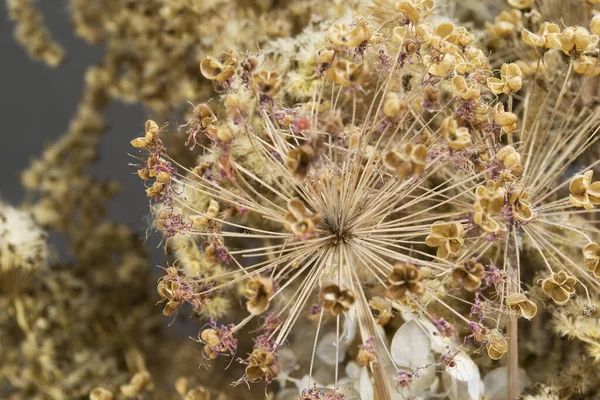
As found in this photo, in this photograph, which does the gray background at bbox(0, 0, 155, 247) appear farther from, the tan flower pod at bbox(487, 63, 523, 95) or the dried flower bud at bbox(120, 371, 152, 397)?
the tan flower pod at bbox(487, 63, 523, 95)

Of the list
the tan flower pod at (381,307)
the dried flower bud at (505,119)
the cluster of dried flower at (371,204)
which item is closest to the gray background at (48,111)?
the cluster of dried flower at (371,204)

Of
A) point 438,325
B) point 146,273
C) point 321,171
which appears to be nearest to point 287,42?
point 321,171

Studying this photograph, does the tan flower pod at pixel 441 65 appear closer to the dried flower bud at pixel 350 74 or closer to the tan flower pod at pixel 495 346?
the dried flower bud at pixel 350 74

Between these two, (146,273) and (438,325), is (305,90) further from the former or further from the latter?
(146,273)

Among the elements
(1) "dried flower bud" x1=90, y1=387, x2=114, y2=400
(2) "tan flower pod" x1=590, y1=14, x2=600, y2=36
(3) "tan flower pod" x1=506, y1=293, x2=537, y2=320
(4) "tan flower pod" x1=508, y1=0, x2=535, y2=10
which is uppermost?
(4) "tan flower pod" x1=508, y1=0, x2=535, y2=10

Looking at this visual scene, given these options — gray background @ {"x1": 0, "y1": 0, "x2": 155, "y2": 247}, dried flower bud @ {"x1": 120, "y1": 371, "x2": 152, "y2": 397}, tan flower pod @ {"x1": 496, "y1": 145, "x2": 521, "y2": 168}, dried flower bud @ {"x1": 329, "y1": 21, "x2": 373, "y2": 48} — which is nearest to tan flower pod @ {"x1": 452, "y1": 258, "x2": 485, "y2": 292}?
tan flower pod @ {"x1": 496, "y1": 145, "x2": 521, "y2": 168}

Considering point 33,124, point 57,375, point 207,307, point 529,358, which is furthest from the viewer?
point 33,124

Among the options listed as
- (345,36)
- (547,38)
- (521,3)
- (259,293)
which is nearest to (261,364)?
(259,293)

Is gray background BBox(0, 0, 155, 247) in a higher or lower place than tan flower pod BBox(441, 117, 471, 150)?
higher
